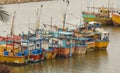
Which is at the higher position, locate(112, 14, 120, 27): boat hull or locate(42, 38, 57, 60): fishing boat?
locate(112, 14, 120, 27): boat hull

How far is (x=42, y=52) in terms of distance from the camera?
1962 cm

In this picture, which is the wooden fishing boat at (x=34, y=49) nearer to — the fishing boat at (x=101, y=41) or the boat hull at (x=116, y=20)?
the fishing boat at (x=101, y=41)

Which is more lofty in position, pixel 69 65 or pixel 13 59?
pixel 13 59

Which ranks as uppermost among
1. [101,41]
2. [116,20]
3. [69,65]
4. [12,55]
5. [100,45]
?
[116,20]

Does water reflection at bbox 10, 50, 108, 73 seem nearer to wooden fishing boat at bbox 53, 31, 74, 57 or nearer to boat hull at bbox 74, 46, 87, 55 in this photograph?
boat hull at bbox 74, 46, 87, 55

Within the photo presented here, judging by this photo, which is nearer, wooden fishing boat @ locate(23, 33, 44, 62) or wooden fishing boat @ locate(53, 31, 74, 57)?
wooden fishing boat @ locate(23, 33, 44, 62)

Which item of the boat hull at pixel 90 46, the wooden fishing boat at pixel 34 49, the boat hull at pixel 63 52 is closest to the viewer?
the wooden fishing boat at pixel 34 49

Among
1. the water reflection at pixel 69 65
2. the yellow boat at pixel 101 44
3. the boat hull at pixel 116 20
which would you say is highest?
the boat hull at pixel 116 20

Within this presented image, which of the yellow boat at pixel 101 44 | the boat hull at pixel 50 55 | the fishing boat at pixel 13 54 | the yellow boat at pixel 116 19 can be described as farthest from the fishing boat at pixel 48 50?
the yellow boat at pixel 116 19

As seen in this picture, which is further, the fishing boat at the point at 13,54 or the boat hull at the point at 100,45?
the boat hull at the point at 100,45

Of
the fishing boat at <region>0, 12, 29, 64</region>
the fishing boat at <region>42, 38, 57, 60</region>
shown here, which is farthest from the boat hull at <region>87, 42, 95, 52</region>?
the fishing boat at <region>0, 12, 29, 64</region>

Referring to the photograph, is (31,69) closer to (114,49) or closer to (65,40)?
(65,40)

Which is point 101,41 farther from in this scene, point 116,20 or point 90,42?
point 116,20

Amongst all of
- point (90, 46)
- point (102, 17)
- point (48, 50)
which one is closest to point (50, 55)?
point (48, 50)
